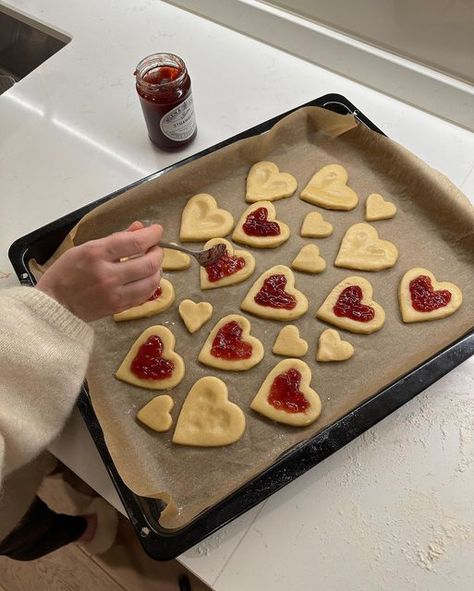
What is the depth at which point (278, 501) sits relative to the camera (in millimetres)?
913

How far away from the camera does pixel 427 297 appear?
105cm

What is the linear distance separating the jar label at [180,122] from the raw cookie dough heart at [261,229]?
0.23 meters

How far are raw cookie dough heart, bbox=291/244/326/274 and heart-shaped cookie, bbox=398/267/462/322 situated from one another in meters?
0.15

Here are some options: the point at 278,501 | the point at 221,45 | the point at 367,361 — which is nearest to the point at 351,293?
the point at 367,361

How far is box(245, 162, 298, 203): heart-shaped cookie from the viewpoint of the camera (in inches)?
47.4

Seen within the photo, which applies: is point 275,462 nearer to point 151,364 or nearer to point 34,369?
point 151,364

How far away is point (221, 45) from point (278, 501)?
1.09 m

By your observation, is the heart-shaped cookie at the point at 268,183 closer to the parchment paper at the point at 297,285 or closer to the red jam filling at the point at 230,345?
the parchment paper at the point at 297,285

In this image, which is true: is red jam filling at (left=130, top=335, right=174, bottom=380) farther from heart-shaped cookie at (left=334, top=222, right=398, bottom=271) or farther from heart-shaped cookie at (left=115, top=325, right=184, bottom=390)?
heart-shaped cookie at (left=334, top=222, right=398, bottom=271)

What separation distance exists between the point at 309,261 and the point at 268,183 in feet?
0.65

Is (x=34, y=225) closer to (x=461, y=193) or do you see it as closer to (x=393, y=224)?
(x=393, y=224)

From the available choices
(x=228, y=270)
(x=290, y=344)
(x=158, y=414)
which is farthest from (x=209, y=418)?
(x=228, y=270)

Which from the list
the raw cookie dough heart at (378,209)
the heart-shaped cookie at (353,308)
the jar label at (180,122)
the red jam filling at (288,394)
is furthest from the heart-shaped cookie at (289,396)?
the jar label at (180,122)

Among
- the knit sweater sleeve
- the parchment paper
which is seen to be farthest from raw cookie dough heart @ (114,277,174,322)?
the knit sweater sleeve
